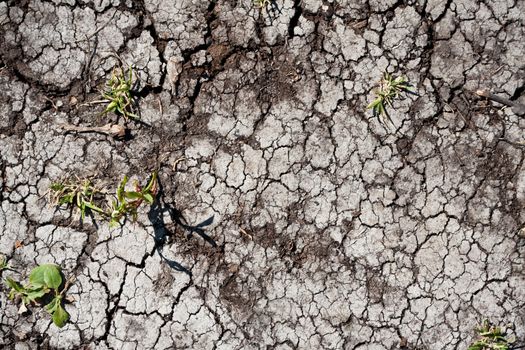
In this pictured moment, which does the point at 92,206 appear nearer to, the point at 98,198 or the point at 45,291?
the point at 98,198

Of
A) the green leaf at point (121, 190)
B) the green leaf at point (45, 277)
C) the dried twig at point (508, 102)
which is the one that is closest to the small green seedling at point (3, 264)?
the green leaf at point (45, 277)

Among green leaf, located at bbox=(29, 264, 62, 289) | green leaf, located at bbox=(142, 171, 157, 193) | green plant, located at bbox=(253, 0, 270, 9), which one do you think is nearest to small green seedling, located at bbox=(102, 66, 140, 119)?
green leaf, located at bbox=(142, 171, 157, 193)

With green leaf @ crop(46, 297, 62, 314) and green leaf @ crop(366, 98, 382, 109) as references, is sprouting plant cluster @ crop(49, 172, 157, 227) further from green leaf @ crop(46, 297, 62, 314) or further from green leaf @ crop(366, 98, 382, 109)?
green leaf @ crop(366, 98, 382, 109)

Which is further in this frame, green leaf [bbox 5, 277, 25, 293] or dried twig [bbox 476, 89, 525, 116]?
dried twig [bbox 476, 89, 525, 116]

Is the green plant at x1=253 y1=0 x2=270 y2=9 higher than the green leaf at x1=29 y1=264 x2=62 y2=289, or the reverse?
the green plant at x1=253 y1=0 x2=270 y2=9

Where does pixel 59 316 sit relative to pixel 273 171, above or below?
below

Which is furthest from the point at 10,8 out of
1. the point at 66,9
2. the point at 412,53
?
the point at 412,53

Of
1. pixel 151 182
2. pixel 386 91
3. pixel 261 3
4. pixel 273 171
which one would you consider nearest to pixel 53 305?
pixel 151 182
